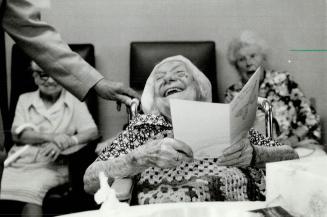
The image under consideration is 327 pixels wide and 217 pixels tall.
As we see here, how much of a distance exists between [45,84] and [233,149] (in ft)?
3.38

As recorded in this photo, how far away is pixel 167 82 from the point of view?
1.55 m

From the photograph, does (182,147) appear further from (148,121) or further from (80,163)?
(80,163)

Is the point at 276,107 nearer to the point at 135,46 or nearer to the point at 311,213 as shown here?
the point at 135,46

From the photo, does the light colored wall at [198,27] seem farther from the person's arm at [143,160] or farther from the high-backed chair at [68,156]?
the person's arm at [143,160]

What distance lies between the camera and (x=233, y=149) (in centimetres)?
134

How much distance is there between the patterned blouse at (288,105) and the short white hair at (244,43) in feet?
0.32

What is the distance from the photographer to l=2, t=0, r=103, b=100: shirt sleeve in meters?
1.40

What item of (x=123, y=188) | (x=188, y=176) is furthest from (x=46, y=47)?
(x=188, y=176)

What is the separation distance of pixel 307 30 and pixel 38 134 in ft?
4.02

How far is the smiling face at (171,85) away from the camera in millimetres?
1544

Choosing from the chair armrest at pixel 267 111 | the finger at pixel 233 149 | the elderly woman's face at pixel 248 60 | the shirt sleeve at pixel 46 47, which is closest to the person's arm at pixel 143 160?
the finger at pixel 233 149

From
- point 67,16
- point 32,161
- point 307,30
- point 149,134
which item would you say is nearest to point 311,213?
point 149,134

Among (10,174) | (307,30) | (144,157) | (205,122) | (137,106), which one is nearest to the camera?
(205,122)

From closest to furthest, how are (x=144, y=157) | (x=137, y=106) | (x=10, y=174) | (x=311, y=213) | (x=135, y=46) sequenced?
1. (x=311, y=213)
2. (x=144, y=157)
3. (x=137, y=106)
4. (x=135, y=46)
5. (x=10, y=174)
